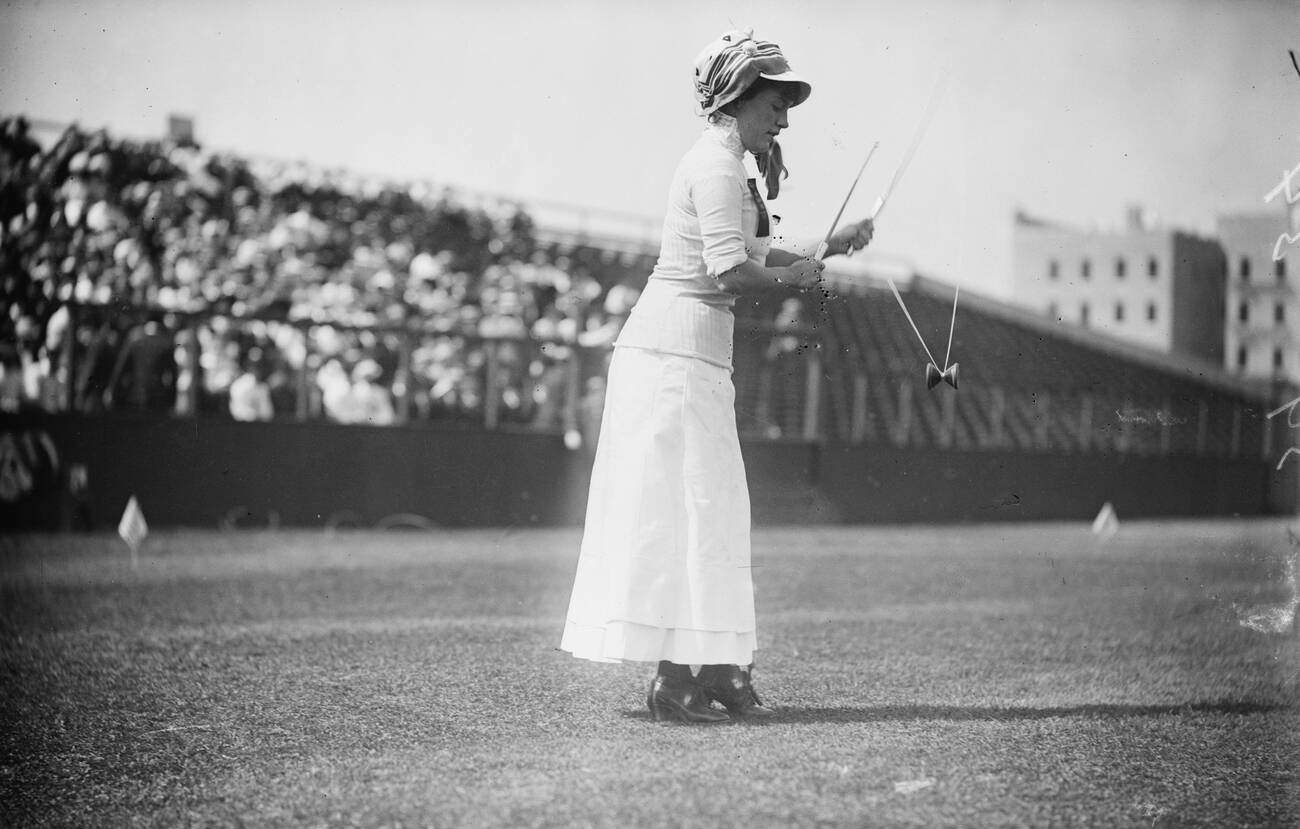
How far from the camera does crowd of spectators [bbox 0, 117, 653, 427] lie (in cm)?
1476

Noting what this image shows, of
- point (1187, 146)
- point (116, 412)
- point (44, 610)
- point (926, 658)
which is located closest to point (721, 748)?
point (926, 658)

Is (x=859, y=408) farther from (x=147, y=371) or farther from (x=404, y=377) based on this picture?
(x=147, y=371)

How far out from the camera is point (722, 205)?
4754mm

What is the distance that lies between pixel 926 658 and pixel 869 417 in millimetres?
15161

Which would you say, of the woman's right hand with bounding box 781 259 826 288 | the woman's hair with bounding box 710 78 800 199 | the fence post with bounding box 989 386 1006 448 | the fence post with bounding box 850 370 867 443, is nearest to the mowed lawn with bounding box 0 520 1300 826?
the woman's right hand with bounding box 781 259 826 288

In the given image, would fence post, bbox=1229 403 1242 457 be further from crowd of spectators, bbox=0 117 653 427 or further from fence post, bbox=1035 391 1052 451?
crowd of spectators, bbox=0 117 653 427

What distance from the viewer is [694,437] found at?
15.9 feet

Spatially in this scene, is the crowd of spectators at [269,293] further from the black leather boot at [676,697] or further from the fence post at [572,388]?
the black leather boot at [676,697]

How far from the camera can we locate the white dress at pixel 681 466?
4.73 metres

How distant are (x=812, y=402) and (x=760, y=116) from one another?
16.1 m

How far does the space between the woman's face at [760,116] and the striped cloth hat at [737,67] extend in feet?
0.20

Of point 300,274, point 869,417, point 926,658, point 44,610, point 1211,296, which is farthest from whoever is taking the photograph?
point 869,417

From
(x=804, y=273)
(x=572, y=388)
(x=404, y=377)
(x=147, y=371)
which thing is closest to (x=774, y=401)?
(x=572, y=388)

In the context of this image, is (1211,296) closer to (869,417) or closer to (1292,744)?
(1292,744)
